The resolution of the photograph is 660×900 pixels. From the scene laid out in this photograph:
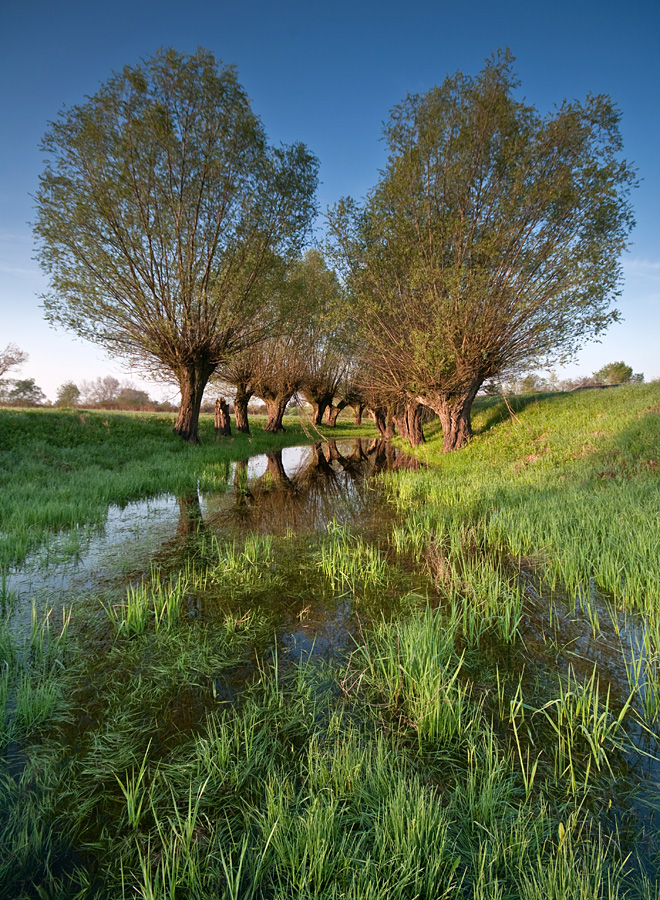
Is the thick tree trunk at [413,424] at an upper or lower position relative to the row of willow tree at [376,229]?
lower

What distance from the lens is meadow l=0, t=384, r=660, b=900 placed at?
1712 millimetres

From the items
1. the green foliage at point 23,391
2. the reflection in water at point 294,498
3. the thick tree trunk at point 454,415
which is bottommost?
the reflection in water at point 294,498

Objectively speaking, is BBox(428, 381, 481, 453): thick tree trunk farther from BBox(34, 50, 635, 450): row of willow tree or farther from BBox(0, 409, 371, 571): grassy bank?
BBox(0, 409, 371, 571): grassy bank

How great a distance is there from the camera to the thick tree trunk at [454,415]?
627 inches

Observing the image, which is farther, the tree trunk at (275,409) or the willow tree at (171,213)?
the tree trunk at (275,409)

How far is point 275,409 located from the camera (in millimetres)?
30562

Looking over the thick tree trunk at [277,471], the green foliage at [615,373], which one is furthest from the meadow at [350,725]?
the green foliage at [615,373]

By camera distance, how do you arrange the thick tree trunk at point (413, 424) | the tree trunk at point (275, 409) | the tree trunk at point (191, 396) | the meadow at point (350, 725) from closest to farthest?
the meadow at point (350, 725) < the tree trunk at point (191, 396) < the thick tree trunk at point (413, 424) < the tree trunk at point (275, 409)

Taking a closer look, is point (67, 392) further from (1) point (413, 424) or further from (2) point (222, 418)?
(1) point (413, 424)

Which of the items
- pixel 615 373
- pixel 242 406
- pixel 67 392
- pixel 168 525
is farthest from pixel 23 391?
pixel 615 373

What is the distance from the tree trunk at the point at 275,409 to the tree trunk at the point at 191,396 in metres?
10.8

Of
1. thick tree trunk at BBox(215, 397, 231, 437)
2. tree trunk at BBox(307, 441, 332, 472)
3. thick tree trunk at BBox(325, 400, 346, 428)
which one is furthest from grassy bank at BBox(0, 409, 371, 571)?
thick tree trunk at BBox(325, 400, 346, 428)

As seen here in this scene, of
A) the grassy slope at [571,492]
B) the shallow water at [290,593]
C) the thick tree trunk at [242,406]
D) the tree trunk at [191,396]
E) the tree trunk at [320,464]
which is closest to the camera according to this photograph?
the shallow water at [290,593]

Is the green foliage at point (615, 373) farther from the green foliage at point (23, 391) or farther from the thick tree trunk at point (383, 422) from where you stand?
the green foliage at point (23, 391)
